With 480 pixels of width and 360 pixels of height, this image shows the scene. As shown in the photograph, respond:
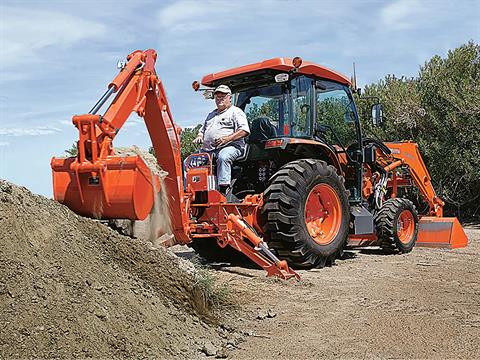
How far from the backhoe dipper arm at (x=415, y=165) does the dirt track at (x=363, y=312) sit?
10.5 feet

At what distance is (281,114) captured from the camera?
7.74 meters

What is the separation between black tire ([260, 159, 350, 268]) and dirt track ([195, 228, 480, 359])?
0.25 m

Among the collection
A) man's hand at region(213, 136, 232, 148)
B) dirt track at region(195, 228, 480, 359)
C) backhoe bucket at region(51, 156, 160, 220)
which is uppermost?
man's hand at region(213, 136, 232, 148)

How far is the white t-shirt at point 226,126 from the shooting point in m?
7.27

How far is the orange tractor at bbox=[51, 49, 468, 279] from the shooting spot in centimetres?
500

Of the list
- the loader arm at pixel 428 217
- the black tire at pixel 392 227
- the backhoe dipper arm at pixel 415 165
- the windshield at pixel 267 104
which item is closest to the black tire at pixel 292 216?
the windshield at pixel 267 104

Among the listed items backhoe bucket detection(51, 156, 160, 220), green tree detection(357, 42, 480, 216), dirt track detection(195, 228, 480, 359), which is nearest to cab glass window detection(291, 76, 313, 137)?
dirt track detection(195, 228, 480, 359)

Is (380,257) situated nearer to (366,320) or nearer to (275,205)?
(275,205)

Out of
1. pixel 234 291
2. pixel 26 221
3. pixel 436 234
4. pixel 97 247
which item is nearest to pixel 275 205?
pixel 234 291

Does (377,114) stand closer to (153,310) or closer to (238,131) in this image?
(238,131)

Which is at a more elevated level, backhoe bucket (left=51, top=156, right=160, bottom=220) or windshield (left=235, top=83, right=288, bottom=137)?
windshield (left=235, top=83, right=288, bottom=137)

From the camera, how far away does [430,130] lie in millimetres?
17656

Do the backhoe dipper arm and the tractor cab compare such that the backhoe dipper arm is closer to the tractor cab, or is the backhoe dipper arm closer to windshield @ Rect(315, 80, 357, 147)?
windshield @ Rect(315, 80, 357, 147)

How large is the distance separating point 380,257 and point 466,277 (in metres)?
2.13
